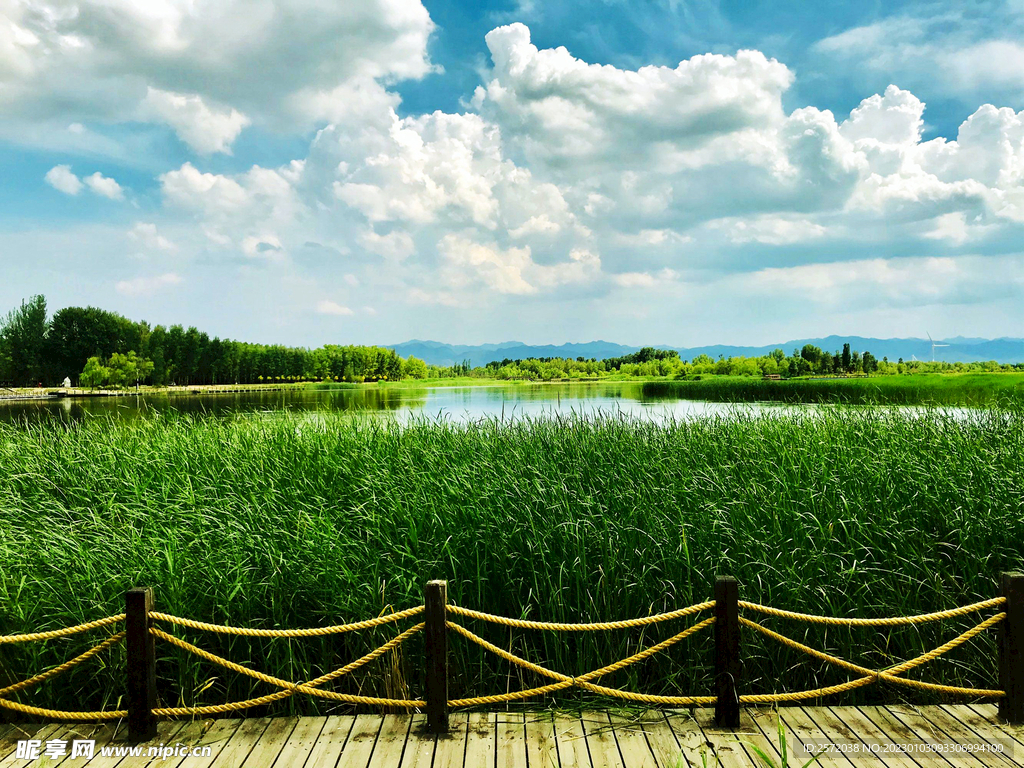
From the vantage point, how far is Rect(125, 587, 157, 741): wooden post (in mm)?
3393

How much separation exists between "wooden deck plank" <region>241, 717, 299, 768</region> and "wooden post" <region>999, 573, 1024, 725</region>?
4.08 m

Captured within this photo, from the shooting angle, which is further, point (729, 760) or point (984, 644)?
point (984, 644)

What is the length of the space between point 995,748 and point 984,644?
1682 mm

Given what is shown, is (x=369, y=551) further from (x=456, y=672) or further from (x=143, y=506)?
(x=143, y=506)

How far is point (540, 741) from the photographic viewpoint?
11.1 feet

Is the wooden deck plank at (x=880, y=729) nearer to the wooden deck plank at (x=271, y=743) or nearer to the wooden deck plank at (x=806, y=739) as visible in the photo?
the wooden deck plank at (x=806, y=739)

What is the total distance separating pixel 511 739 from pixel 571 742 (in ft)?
1.08

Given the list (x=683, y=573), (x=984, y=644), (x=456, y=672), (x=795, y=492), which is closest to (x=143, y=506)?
(x=456, y=672)

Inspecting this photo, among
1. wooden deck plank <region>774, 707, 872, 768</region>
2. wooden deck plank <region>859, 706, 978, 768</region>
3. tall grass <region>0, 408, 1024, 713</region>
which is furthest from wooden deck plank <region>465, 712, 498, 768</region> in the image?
wooden deck plank <region>859, 706, 978, 768</region>

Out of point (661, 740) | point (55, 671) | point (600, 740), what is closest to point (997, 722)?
point (661, 740)

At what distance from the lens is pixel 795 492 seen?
251 inches

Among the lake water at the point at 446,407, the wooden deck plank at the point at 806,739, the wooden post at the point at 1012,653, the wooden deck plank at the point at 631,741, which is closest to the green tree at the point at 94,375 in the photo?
the lake water at the point at 446,407

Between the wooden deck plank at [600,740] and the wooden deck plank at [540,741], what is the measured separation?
191mm

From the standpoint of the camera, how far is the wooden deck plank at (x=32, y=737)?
10.7ft
